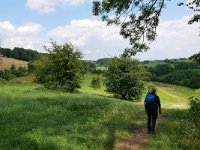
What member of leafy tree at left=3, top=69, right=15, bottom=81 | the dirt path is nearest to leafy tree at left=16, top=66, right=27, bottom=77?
leafy tree at left=3, top=69, right=15, bottom=81

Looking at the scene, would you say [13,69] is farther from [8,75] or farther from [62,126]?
[62,126]

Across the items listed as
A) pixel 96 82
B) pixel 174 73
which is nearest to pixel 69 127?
pixel 96 82

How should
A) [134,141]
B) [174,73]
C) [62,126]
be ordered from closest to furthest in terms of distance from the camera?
[134,141] → [62,126] → [174,73]

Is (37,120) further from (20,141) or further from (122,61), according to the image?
(122,61)

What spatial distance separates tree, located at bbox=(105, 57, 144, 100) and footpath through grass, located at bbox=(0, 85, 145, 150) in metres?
35.8

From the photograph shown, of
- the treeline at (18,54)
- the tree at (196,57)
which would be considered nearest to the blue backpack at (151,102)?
the tree at (196,57)

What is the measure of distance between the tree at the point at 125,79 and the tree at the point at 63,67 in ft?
42.8

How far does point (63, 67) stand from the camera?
48125mm

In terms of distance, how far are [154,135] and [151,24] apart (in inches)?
207

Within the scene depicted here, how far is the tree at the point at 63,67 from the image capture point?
47.9 meters

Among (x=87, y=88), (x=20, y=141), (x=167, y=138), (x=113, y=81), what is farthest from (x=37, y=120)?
(x=87, y=88)

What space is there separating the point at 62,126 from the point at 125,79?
44.1 meters

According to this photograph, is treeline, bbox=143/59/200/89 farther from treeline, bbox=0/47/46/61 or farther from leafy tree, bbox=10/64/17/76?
leafy tree, bbox=10/64/17/76

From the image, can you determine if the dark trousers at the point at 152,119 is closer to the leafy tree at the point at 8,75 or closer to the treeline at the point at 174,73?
the leafy tree at the point at 8,75
